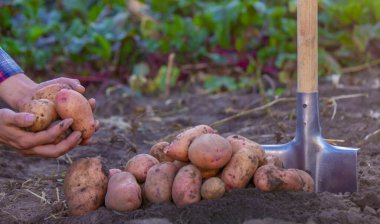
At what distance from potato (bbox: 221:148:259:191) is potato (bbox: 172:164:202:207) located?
0.09 meters

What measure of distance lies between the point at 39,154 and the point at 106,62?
11.3ft

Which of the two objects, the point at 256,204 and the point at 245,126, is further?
the point at 245,126

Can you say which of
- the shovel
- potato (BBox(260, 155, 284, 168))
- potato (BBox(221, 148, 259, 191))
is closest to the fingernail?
potato (BBox(221, 148, 259, 191))

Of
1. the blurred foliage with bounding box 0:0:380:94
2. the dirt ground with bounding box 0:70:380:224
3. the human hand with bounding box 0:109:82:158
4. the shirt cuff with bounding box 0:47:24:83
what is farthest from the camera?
the blurred foliage with bounding box 0:0:380:94

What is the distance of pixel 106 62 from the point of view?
5504 millimetres

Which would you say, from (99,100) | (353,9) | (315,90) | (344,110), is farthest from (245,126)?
(353,9)

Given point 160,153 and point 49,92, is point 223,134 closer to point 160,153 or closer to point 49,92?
point 160,153

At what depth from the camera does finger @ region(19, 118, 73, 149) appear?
2.03 meters

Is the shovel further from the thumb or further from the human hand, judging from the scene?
the thumb

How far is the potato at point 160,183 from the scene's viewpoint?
2.05m

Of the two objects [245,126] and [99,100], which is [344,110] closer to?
[245,126]

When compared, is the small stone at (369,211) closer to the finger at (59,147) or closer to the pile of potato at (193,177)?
the pile of potato at (193,177)

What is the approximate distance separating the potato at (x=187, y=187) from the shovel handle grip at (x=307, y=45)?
0.67 metres

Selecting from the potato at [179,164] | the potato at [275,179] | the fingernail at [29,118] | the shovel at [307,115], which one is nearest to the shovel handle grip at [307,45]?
the shovel at [307,115]
